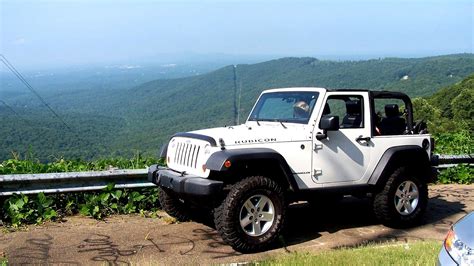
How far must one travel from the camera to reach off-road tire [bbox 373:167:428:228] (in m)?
7.05

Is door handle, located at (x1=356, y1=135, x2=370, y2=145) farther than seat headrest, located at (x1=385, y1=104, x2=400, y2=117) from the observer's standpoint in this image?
No

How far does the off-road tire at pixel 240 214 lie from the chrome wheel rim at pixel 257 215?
1.2 inches

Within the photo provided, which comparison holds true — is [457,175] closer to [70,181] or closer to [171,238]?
[171,238]

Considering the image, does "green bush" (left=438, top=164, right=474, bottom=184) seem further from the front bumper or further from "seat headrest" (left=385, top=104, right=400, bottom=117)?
the front bumper

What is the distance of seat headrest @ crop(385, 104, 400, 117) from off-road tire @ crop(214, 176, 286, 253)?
233 cm

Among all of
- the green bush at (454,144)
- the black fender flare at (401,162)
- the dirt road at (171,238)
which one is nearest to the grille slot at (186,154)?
the dirt road at (171,238)

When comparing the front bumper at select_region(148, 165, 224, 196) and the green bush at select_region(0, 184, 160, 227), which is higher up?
the front bumper at select_region(148, 165, 224, 196)

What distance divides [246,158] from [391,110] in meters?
2.67

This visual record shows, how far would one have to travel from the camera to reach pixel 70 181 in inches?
289

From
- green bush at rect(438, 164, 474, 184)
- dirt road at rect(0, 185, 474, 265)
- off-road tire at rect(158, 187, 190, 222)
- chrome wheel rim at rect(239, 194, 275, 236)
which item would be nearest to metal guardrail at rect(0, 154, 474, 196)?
dirt road at rect(0, 185, 474, 265)

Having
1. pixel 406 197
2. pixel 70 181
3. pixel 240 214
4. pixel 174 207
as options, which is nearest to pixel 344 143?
pixel 406 197

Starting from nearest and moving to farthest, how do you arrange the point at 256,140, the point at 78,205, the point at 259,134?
the point at 256,140, the point at 259,134, the point at 78,205

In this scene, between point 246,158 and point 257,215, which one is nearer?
point 246,158

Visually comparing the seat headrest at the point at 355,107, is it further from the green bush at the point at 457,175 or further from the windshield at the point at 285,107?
the green bush at the point at 457,175
